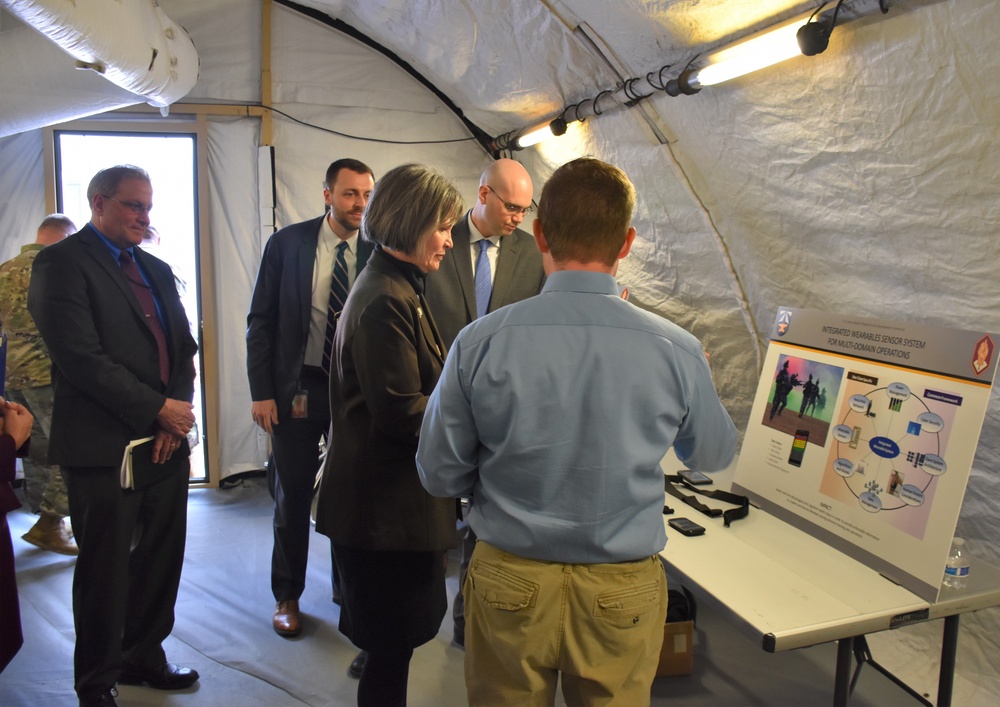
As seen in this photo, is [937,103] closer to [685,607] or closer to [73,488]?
[685,607]

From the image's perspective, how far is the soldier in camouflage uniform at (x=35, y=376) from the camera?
9.73 feet

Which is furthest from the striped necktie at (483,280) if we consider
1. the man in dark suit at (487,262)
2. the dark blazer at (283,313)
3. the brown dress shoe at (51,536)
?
the brown dress shoe at (51,536)

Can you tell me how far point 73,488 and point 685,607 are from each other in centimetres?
Result: 189

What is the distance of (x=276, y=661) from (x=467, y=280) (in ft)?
4.63

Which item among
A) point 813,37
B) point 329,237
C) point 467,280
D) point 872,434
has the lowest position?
point 872,434

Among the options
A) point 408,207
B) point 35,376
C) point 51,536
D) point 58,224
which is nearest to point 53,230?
point 58,224

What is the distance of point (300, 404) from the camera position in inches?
91.2

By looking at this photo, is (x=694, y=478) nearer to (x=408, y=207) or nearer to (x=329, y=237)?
(x=408, y=207)

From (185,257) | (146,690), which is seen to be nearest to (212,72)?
(185,257)

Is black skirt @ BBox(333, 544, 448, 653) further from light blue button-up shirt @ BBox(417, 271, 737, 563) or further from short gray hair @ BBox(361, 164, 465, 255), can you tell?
short gray hair @ BBox(361, 164, 465, 255)

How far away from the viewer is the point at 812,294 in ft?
6.82

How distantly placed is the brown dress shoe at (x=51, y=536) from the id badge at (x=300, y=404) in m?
1.52

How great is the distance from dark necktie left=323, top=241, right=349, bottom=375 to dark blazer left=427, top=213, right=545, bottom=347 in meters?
0.33

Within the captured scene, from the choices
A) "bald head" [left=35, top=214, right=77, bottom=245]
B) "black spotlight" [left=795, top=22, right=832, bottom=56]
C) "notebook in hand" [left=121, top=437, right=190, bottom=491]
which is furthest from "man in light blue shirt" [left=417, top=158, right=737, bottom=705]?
"bald head" [left=35, top=214, right=77, bottom=245]
